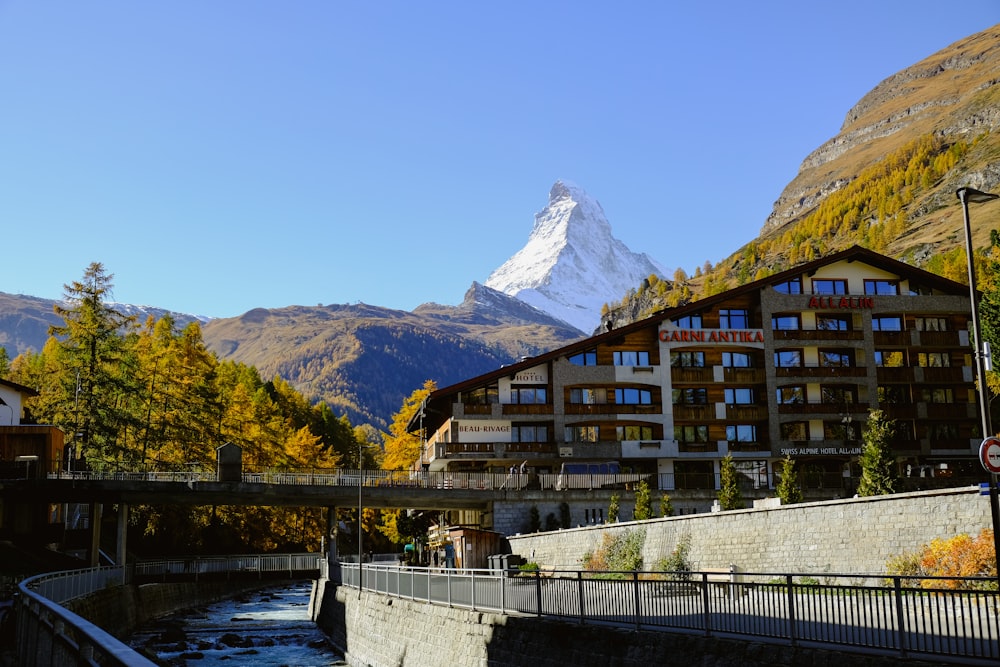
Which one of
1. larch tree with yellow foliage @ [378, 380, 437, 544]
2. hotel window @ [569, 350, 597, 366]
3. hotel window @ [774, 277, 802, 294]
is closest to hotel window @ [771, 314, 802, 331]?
hotel window @ [774, 277, 802, 294]

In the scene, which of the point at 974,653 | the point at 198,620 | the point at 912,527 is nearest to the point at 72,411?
the point at 198,620

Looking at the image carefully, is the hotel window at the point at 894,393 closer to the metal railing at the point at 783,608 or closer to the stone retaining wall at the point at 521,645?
the stone retaining wall at the point at 521,645

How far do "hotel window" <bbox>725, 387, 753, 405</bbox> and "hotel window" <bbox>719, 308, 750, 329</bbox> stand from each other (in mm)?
3824

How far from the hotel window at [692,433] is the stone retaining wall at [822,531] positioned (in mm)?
24181

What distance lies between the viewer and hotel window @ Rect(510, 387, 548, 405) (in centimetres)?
6412

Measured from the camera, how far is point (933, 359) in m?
66.8

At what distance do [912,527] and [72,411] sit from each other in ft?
182

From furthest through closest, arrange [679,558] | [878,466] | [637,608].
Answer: [878,466], [679,558], [637,608]

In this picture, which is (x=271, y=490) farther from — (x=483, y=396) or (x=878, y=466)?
(x=878, y=466)

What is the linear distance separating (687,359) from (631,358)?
3.46 m

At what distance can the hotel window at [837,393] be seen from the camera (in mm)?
65250

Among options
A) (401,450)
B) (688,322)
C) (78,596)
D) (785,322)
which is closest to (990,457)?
(78,596)

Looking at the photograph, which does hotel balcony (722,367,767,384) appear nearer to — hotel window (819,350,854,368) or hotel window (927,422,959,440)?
hotel window (819,350,854,368)

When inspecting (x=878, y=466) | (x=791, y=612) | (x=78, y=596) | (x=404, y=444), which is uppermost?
(x=404, y=444)
